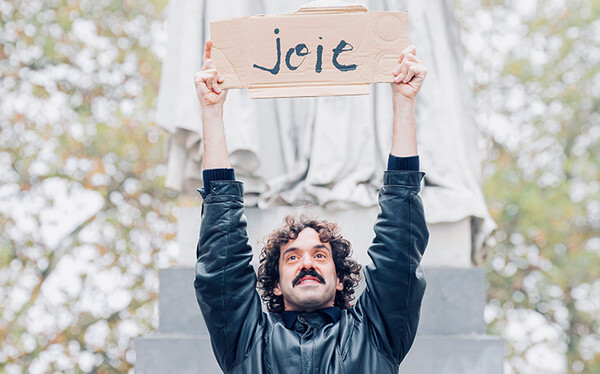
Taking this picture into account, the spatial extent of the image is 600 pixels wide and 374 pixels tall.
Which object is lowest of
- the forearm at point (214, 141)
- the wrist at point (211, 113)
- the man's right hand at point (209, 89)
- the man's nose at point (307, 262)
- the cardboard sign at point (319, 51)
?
the man's nose at point (307, 262)

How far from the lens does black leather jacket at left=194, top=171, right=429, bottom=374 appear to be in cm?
250

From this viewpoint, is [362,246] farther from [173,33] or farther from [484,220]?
[173,33]

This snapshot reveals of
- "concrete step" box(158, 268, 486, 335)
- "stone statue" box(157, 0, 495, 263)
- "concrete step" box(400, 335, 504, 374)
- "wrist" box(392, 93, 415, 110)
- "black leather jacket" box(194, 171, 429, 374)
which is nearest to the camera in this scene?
"black leather jacket" box(194, 171, 429, 374)

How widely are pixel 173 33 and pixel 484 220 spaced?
1.44 meters

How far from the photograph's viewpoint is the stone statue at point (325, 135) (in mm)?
3766

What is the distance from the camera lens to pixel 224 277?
2553mm

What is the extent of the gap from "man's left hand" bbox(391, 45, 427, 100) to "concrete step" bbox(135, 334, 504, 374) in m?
1.13

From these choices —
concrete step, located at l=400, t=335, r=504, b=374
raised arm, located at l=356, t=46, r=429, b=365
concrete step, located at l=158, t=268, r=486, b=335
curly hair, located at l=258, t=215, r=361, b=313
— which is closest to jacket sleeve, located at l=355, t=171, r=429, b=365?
raised arm, located at l=356, t=46, r=429, b=365

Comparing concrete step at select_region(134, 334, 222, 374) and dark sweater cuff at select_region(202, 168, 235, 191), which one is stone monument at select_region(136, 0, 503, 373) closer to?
concrete step at select_region(134, 334, 222, 374)

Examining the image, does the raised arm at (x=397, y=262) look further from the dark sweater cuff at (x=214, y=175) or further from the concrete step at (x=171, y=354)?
the concrete step at (x=171, y=354)

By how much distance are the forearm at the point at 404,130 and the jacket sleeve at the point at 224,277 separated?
43 centimetres

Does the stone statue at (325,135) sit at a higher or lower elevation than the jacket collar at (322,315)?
higher

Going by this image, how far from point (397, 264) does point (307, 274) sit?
236 mm

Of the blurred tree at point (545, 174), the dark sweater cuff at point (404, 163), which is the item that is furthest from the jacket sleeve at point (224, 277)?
the blurred tree at point (545, 174)
